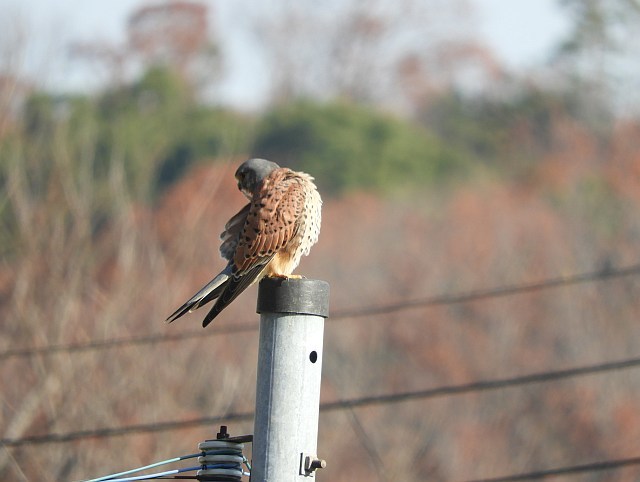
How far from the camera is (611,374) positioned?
3269cm

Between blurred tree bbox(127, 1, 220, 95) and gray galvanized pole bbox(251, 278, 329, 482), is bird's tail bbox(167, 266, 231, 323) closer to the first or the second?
gray galvanized pole bbox(251, 278, 329, 482)

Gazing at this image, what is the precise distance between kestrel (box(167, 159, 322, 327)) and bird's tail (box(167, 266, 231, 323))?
0.01 metres

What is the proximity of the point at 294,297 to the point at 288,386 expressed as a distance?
29 centimetres

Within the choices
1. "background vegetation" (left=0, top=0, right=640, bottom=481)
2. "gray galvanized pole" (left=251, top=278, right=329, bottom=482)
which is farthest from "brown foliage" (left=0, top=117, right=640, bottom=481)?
"gray galvanized pole" (left=251, top=278, right=329, bottom=482)

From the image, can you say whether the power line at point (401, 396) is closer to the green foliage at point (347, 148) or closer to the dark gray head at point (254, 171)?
the dark gray head at point (254, 171)

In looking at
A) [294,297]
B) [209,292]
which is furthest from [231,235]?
[294,297]

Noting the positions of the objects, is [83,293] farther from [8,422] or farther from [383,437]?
[383,437]

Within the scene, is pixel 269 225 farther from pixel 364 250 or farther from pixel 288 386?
pixel 364 250

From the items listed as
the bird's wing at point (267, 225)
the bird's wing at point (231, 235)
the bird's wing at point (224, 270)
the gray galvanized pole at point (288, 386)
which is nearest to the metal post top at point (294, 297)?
the gray galvanized pole at point (288, 386)

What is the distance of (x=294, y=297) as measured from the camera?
4770 millimetres

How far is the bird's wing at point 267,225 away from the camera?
20.3 feet

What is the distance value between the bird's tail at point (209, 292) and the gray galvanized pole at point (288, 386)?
0.86 m

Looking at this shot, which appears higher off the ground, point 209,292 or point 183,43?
point 183,43


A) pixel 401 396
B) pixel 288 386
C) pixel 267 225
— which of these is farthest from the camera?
pixel 401 396
